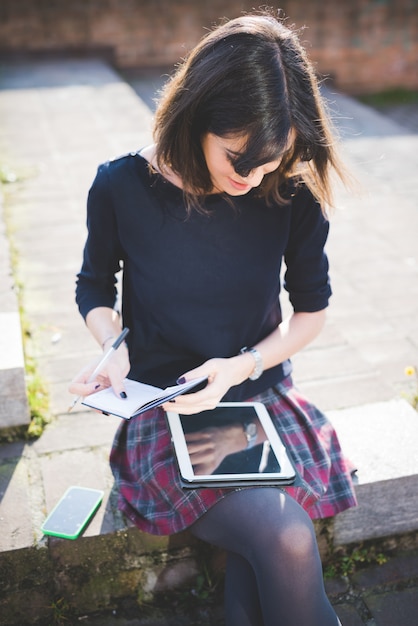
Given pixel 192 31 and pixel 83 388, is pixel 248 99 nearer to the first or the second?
pixel 83 388

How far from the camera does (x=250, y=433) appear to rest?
6.30 feet

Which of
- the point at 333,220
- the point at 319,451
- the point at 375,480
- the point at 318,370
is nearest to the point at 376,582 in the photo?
the point at 375,480

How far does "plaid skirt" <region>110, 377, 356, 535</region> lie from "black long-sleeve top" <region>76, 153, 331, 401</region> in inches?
4.6

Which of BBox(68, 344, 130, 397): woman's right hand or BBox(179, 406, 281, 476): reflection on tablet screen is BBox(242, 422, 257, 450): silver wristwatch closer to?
BBox(179, 406, 281, 476): reflection on tablet screen

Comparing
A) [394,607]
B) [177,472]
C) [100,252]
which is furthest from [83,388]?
[394,607]

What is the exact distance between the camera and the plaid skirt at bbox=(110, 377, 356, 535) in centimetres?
189

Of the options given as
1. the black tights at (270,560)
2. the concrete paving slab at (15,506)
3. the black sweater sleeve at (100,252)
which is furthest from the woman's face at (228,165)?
the concrete paving slab at (15,506)

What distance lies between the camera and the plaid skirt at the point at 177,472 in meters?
1.89

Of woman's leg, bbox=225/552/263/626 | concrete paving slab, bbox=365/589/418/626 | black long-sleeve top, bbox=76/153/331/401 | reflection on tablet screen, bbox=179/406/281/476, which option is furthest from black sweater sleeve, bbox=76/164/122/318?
concrete paving slab, bbox=365/589/418/626

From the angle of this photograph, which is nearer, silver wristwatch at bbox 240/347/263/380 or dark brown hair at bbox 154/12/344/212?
dark brown hair at bbox 154/12/344/212

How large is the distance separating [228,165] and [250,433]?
2.43 ft

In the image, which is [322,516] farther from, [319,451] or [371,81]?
[371,81]

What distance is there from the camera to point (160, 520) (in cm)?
192

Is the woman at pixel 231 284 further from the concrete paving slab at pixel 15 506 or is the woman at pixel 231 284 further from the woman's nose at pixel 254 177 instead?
the concrete paving slab at pixel 15 506
